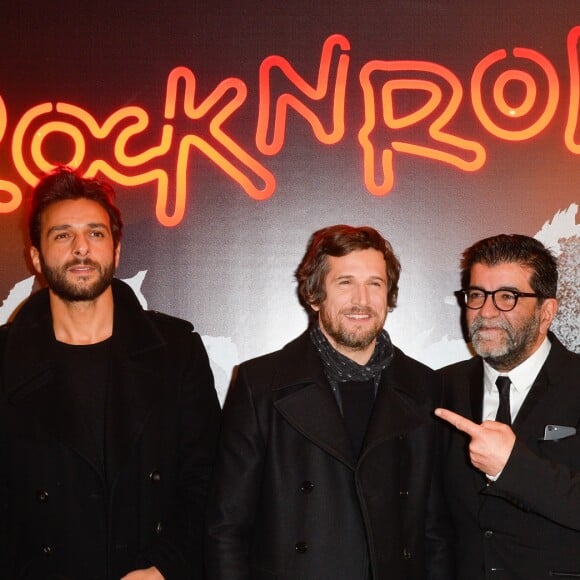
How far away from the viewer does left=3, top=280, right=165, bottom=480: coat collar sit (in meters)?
2.28

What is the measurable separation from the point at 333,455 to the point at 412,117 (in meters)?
1.79

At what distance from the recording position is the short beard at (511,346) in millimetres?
2469

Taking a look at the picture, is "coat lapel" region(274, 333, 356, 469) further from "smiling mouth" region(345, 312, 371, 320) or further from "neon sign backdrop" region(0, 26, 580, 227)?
"neon sign backdrop" region(0, 26, 580, 227)

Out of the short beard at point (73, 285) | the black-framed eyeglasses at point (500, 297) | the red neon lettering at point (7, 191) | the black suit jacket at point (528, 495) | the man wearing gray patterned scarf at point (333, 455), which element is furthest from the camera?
the red neon lettering at point (7, 191)

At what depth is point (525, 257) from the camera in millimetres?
2562

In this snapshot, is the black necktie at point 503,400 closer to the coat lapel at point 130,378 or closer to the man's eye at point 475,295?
the man's eye at point 475,295

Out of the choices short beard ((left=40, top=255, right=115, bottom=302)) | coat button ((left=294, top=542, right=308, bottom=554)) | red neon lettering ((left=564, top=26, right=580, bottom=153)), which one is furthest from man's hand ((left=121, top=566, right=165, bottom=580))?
red neon lettering ((left=564, top=26, right=580, bottom=153))

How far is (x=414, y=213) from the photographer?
3303 millimetres

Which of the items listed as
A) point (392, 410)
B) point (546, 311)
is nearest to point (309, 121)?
point (546, 311)

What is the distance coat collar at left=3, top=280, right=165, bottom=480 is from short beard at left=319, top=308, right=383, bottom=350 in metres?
0.64

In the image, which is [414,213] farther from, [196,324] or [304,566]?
[304,566]

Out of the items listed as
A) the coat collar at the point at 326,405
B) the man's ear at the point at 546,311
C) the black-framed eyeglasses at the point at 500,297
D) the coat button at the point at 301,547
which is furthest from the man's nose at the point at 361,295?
the coat button at the point at 301,547

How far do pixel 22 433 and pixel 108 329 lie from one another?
47 cm

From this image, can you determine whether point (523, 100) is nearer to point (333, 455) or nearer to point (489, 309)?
point (489, 309)
